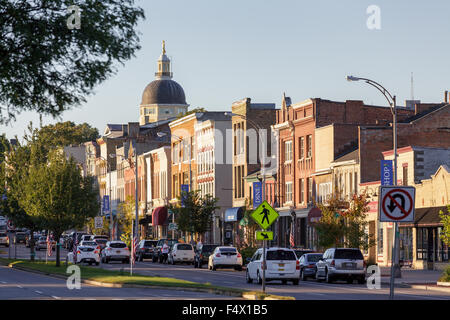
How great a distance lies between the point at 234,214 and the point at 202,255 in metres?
21.7

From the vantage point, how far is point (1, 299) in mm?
31234

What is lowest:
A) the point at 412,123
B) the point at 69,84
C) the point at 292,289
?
the point at 292,289

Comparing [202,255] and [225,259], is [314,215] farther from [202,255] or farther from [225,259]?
[225,259]

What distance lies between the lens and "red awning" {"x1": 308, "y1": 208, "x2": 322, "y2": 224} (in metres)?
70.9

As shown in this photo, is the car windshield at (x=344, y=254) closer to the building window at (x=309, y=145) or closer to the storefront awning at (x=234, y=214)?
the building window at (x=309, y=145)

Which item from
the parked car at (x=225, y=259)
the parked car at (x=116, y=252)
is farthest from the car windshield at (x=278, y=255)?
the parked car at (x=116, y=252)

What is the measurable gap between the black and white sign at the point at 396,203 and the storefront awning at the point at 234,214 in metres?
67.0

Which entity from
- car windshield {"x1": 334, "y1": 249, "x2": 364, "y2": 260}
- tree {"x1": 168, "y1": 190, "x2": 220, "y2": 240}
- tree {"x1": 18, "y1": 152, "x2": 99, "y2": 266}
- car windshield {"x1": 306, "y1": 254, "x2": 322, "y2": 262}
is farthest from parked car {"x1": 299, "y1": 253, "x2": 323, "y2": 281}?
tree {"x1": 168, "y1": 190, "x2": 220, "y2": 240}

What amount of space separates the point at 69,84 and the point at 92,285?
21594 mm
